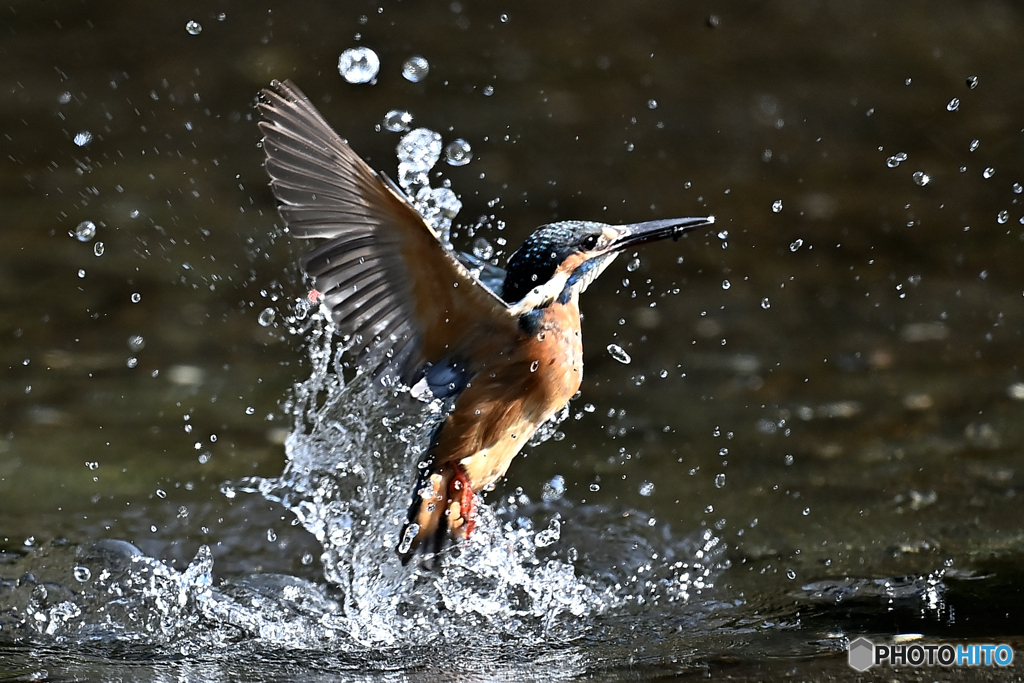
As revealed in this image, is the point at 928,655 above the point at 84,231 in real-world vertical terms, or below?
below

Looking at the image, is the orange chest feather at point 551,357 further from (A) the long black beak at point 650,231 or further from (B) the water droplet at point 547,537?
(B) the water droplet at point 547,537

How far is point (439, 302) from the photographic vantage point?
252 centimetres

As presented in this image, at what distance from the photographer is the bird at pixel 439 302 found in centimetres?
236

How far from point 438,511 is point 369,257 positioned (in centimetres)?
68

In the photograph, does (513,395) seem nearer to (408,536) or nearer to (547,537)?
(408,536)

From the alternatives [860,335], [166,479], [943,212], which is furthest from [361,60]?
[943,212]

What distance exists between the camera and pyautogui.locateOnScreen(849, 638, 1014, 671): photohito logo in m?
2.30

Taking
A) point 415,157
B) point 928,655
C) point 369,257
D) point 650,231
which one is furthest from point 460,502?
point 928,655

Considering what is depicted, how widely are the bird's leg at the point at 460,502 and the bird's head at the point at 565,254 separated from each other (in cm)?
46

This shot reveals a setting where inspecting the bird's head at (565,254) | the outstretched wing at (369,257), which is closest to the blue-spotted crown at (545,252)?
the bird's head at (565,254)

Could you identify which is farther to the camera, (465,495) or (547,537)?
(547,537)

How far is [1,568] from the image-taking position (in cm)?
302

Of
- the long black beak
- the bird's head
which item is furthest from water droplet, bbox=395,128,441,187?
the long black beak

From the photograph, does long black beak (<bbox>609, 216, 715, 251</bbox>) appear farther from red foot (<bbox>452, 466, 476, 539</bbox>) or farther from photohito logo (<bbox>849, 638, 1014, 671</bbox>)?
photohito logo (<bbox>849, 638, 1014, 671</bbox>)
